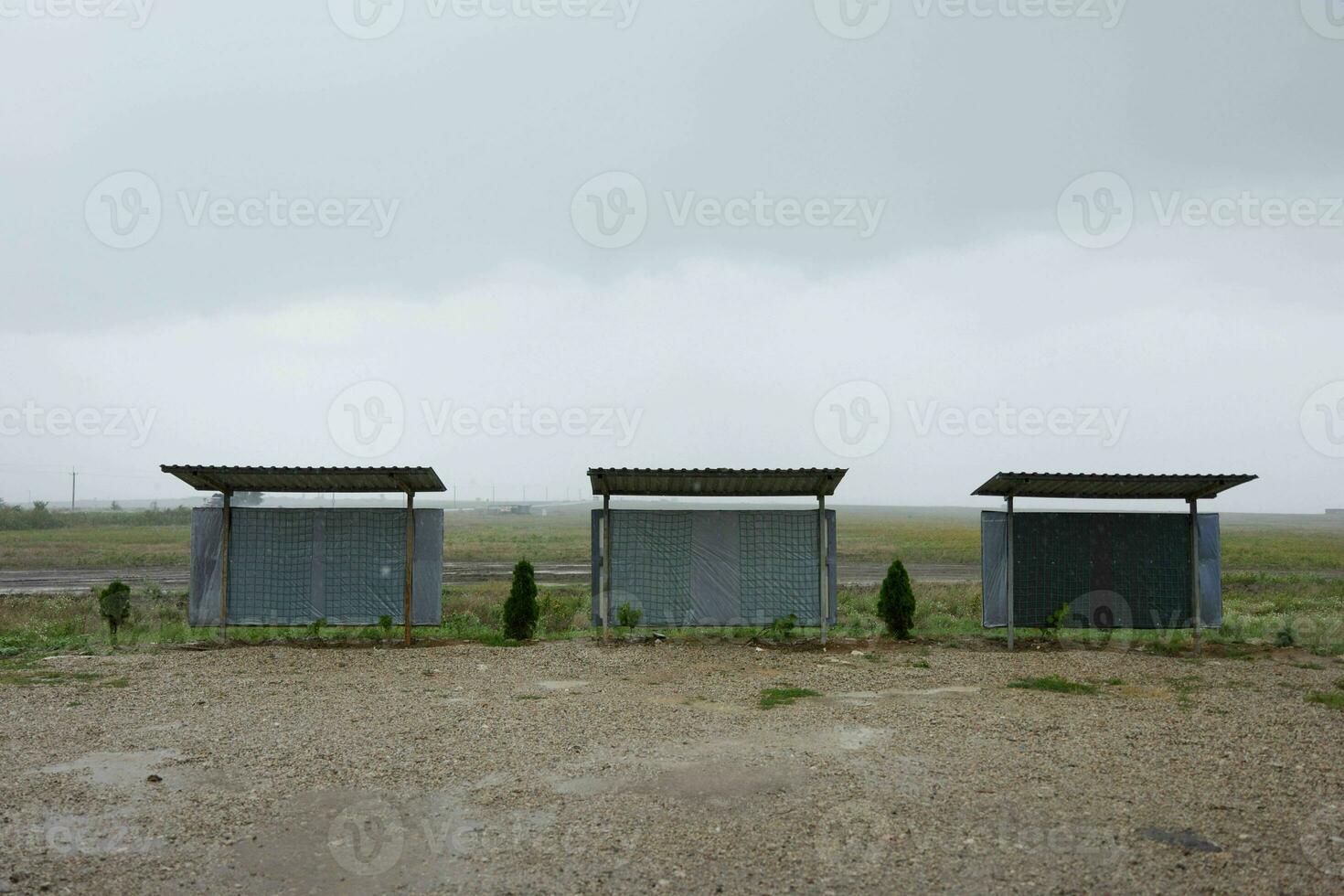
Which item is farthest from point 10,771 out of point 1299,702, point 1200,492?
point 1200,492

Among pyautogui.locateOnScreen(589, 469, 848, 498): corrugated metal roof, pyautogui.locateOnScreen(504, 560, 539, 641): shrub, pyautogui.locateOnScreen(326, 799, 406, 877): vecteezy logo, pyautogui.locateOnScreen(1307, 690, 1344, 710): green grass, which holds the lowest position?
pyautogui.locateOnScreen(326, 799, 406, 877): vecteezy logo

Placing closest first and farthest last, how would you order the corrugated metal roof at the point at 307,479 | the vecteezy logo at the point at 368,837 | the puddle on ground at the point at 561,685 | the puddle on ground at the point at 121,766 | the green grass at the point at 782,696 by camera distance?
1. the vecteezy logo at the point at 368,837
2. the puddle on ground at the point at 121,766
3. the green grass at the point at 782,696
4. the puddle on ground at the point at 561,685
5. the corrugated metal roof at the point at 307,479

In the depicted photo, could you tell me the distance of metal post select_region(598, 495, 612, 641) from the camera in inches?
631

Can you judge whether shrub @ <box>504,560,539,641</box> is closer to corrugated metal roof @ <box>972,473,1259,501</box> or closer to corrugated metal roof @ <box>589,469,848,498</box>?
corrugated metal roof @ <box>589,469,848,498</box>

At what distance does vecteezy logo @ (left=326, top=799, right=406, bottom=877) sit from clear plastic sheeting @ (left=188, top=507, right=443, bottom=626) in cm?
Result: 937

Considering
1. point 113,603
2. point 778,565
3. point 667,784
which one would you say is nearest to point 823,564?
point 778,565

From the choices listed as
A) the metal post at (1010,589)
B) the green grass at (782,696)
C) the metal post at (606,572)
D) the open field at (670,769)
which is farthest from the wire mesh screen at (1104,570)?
the metal post at (606,572)

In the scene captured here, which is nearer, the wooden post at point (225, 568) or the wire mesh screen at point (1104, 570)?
the wooden post at point (225, 568)

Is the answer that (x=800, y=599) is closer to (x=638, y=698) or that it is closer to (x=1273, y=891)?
(x=638, y=698)

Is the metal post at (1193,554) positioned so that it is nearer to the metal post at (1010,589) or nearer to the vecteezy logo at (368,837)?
the metal post at (1010,589)

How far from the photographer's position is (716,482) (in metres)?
15.8

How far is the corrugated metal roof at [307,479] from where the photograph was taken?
14.7 m

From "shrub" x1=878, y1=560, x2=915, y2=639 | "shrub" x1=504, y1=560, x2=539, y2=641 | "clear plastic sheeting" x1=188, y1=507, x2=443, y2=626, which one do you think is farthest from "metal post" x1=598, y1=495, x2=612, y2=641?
"shrub" x1=878, y1=560, x2=915, y2=639

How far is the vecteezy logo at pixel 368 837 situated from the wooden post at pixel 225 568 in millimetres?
10232
